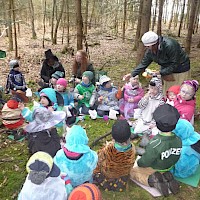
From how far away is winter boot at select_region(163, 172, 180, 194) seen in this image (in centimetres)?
334

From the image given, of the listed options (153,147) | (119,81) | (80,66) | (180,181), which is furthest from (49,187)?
(119,81)

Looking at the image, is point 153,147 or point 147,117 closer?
point 153,147

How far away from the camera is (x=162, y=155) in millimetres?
3094

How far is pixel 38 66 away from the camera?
10.5 metres

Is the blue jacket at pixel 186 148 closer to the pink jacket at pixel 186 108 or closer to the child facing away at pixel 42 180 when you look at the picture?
the pink jacket at pixel 186 108

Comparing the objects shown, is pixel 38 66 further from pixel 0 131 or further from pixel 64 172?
pixel 64 172

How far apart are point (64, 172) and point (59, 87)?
2.65 metres

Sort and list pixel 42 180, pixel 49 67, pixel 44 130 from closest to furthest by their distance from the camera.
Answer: pixel 42 180 → pixel 44 130 → pixel 49 67

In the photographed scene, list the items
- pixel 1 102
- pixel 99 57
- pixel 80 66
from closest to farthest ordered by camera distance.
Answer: pixel 1 102
pixel 80 66
pixel 99 57

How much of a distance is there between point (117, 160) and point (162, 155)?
577 mm

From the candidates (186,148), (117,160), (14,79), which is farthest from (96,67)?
(117,160)

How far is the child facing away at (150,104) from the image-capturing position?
4.82 meters

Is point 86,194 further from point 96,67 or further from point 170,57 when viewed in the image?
point 96,67

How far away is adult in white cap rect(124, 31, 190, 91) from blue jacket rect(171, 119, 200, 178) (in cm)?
181
